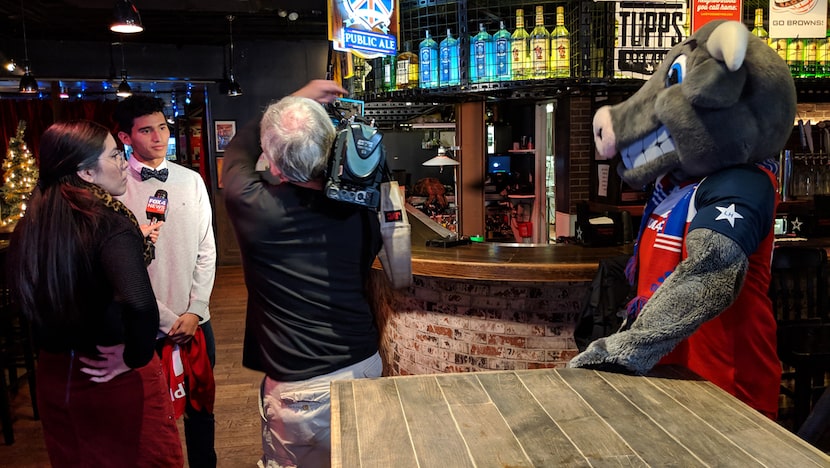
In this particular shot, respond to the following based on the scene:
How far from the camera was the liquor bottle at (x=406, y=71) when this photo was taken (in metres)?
4.60

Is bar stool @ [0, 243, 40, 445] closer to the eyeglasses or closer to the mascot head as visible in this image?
the eyeglasses

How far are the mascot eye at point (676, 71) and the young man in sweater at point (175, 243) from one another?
190cm

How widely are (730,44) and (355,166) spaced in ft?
3.31

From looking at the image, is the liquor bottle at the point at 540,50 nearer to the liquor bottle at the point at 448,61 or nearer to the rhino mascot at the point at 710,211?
the liquor bottle at the point at 448,61

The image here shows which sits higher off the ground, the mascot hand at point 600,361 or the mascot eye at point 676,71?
the mascot eye at point 676,71

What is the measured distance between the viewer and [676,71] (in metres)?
1.82

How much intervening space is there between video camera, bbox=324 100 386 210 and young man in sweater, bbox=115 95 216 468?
113cm

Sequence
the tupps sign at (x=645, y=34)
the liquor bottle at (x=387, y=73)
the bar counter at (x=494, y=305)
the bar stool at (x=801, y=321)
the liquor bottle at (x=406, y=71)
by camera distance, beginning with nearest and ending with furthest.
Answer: the bar stool at (x=801, y=321)
the bar counter at (x=494, y=305)
the tupps sign at (x=645, y=34)
the liquor bottle at (x=406, y=71)
the liquor bottle at (x=387, y=73)

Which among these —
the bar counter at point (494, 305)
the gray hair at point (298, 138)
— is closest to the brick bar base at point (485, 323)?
the bar counter at point (494, 305)

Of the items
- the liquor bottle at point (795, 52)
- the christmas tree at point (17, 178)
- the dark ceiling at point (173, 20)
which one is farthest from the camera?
the dark ceiling at point (173, 20)

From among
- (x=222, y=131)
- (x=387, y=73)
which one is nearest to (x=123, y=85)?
(x=222, y=131)

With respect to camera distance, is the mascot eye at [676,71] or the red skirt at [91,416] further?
the red skirt at [91,416]

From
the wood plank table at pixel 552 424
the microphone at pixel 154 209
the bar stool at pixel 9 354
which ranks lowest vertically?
the bar stool at pixel 9 354

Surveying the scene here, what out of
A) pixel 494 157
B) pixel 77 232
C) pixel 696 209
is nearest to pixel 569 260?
pixel 696 209
